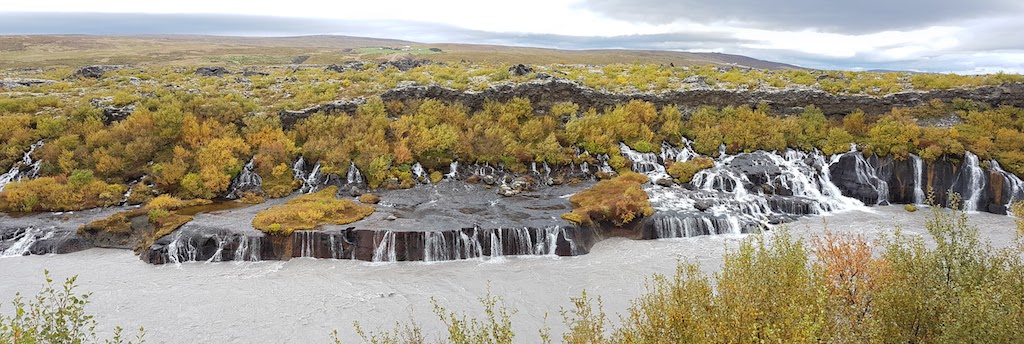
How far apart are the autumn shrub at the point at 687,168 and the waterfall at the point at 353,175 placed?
2004cm

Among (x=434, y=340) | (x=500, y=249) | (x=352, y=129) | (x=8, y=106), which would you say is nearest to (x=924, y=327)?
(x=434, y=340)

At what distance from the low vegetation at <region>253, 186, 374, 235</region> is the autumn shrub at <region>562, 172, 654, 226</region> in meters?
10.8

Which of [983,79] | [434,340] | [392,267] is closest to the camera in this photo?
[434,340]

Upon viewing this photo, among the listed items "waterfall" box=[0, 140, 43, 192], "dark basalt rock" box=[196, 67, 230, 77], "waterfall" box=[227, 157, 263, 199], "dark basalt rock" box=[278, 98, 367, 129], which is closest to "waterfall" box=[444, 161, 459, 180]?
"dark basalt rock" box=[278, 98, 367, 129]

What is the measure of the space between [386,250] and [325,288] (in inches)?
148

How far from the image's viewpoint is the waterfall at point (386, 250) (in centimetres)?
2320

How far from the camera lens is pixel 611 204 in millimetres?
27156

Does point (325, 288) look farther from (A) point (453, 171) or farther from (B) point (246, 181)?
(A) point (453, 171)

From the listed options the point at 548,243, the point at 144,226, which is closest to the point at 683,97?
the point at 548,243

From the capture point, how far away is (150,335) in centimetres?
1647

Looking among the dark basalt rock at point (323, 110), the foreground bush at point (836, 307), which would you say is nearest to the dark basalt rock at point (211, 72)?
the dark basalt rock at point (323, 110)

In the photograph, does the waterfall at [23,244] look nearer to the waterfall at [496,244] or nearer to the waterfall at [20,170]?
the waterfall at [20,170]

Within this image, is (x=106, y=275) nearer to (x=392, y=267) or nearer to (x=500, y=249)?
(x=392, y=267)

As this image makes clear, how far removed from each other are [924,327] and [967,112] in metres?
37.0
